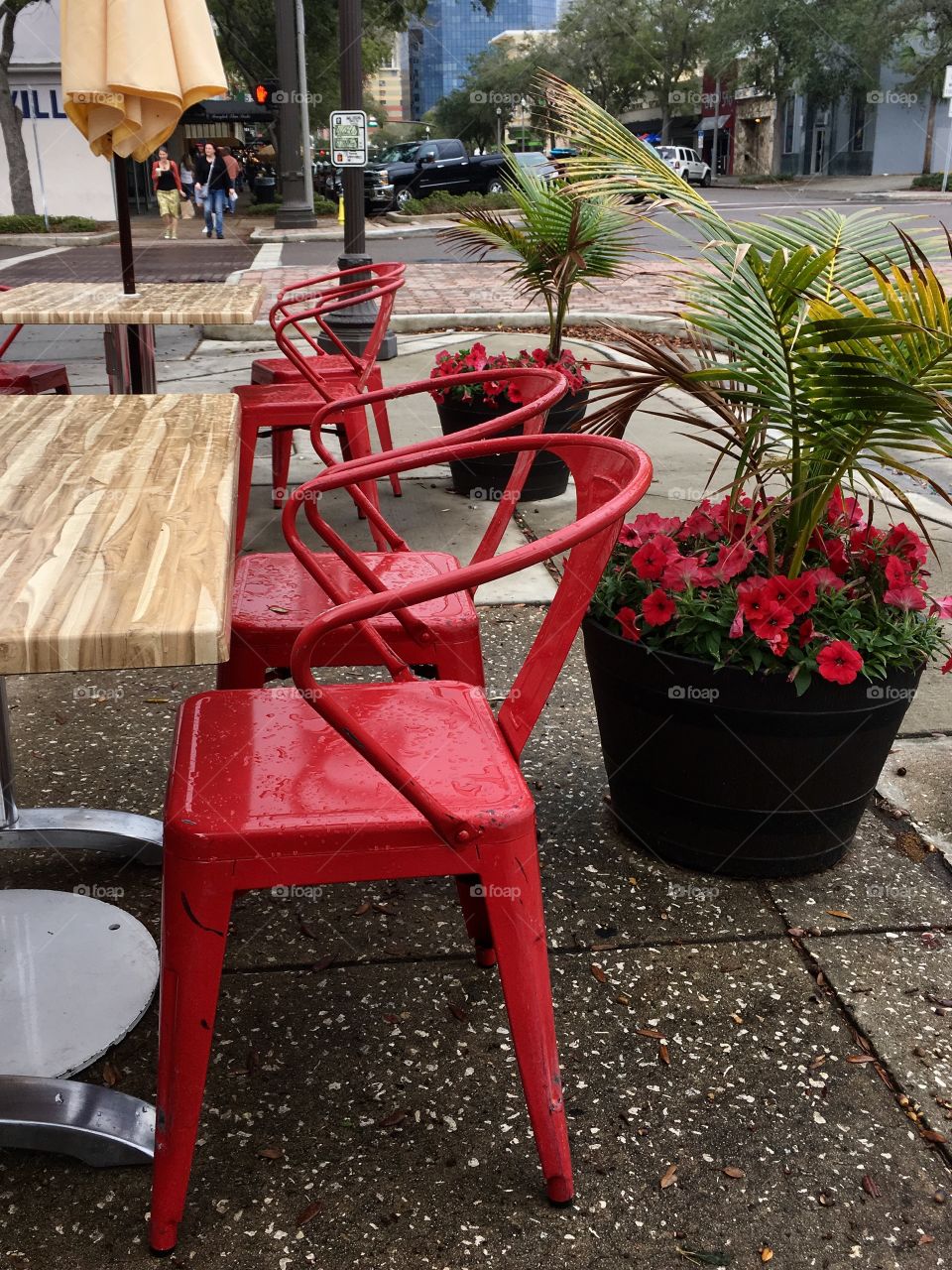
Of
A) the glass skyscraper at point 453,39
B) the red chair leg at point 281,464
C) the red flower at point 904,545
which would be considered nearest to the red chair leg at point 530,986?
the red flower at point 904,545

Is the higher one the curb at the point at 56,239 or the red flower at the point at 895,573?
the curb at the point at 56,239

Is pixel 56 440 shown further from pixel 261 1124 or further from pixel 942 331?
pixel 942 331

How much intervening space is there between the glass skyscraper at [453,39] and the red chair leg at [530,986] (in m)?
84.9

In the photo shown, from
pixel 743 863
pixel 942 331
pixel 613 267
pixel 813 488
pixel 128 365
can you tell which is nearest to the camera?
pixel 942 331

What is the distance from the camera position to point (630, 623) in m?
2.51

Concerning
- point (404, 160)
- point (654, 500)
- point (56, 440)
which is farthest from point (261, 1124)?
point (404, 160)

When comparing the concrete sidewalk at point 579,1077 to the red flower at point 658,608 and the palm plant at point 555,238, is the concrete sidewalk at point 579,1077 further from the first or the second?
the palm plant at point 555,238

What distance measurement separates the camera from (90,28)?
3861 millimetres

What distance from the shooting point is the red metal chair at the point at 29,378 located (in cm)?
480

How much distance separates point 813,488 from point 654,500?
2.99 metres

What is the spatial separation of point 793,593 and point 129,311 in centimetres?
285

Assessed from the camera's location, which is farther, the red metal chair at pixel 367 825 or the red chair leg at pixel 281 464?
the red chair leg at pixel 281 464

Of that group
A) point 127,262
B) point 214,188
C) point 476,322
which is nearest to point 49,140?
point 214,188

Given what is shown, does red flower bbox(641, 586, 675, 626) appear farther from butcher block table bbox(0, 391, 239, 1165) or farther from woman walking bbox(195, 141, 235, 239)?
woman walking bbox(195, 141, 235, 239)
